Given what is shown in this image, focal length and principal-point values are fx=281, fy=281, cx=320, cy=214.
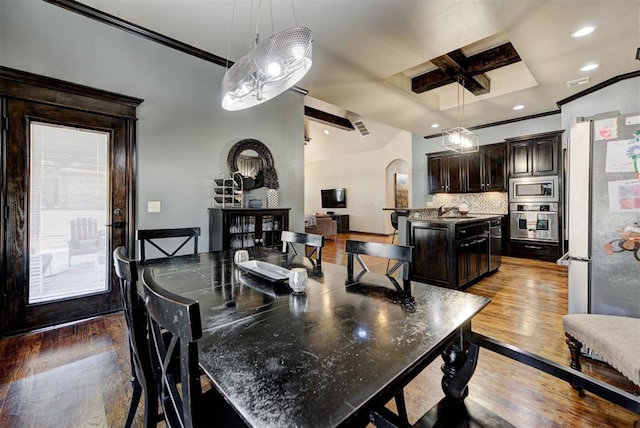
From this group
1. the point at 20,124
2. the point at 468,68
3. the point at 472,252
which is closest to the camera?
the point at 20,124

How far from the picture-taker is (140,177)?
3.08 metres

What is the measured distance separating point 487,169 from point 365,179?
4927mm

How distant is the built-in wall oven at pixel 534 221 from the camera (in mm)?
5430

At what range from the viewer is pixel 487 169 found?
639 cm

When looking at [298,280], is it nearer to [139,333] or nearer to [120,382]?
[139,333]

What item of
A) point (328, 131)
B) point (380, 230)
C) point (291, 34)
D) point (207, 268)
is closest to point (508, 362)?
point (207, 268)

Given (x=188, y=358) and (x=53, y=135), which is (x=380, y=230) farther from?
(x=188, y=358)

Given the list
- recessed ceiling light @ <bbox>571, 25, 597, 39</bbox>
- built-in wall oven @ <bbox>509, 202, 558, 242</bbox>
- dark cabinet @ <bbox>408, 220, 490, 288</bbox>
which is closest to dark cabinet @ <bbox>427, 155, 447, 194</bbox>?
built-in wall oven @ <bbox>509, 202, 558, 242</bbox>

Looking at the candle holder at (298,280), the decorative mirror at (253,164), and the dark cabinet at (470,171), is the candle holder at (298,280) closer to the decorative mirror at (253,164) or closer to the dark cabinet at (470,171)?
the decorative mirror at (253,164)

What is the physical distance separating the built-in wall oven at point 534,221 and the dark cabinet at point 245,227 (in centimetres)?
498

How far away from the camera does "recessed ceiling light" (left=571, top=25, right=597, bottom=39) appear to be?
2.91 meters

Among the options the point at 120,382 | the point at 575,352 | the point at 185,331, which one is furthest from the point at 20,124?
the point at 575,352

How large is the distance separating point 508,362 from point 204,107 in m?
4.05

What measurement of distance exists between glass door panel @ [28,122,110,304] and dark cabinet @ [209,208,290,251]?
3.59 feet
